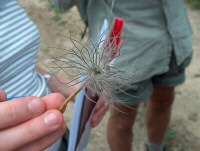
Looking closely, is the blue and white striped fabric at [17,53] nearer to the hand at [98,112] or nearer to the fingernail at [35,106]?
the hand at [98,112]

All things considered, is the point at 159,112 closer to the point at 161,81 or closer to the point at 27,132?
the point at 161,81

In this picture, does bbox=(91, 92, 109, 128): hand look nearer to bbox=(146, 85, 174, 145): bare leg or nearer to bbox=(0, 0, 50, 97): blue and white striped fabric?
bbox=(0, 0, 50, 97): blue and white striped fabric

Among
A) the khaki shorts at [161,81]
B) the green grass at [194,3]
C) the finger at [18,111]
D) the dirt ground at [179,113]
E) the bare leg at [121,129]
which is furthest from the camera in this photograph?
the green grass at [194,3]

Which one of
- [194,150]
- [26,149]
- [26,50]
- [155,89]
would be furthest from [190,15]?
[26,149]

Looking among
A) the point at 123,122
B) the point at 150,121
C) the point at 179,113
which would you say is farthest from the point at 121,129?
the point at 179,113

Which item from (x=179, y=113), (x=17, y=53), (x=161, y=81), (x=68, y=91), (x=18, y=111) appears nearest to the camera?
(x=18, y=111)

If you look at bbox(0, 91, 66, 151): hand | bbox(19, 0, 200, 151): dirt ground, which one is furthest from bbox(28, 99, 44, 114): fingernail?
bbox(19, 0, 200, 151): dirt ground

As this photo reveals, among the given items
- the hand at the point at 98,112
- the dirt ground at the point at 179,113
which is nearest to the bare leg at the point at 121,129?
the dirt ground at the point at 179,113
